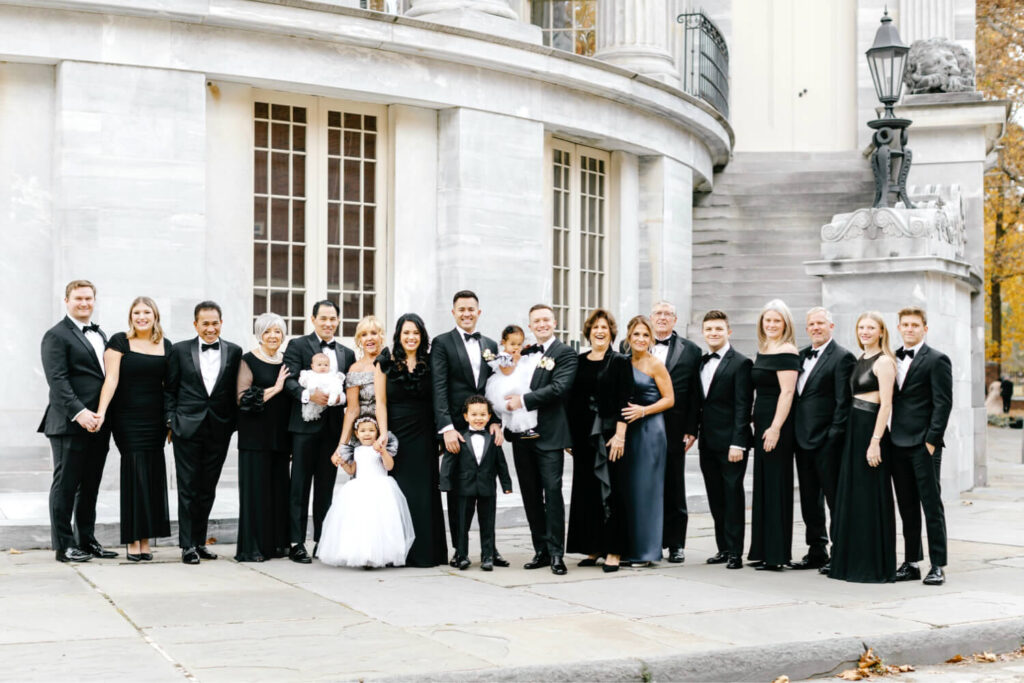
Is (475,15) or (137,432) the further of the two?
(475,15)

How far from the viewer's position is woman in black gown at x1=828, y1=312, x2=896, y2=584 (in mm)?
8844

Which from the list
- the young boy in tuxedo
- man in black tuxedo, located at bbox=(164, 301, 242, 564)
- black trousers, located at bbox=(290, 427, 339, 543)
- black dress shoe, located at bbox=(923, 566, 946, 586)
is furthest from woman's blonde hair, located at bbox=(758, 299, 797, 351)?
man in black tuxedo, located at bbox=(164, 301, 242, 564)

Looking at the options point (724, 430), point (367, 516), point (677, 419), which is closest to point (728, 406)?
point (724, 430)

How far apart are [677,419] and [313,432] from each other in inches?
107

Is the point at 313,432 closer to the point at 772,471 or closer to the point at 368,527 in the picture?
the point at 368,527

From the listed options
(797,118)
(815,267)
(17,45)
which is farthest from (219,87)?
(797,118)

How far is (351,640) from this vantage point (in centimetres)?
661

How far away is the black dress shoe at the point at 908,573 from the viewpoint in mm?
9000

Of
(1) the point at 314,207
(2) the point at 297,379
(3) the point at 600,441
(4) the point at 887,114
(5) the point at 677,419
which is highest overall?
(4) the point at 887,114

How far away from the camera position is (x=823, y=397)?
364 inches

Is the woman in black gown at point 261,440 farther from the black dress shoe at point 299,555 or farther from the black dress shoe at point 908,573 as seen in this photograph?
the black dress shoe at point 908,573

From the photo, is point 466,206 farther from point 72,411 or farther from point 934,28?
point 934,28

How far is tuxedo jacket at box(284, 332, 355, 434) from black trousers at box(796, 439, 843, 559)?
11.3 feet

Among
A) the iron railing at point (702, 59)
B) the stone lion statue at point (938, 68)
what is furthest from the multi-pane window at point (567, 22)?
the stone lion statue at point (938, 68)
